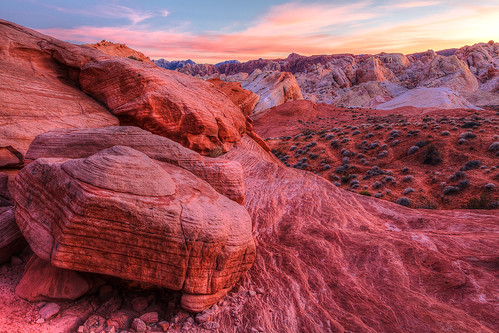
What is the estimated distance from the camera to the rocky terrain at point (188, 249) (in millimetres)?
4656

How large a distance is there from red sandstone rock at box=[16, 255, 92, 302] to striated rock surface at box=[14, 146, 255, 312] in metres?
0.53

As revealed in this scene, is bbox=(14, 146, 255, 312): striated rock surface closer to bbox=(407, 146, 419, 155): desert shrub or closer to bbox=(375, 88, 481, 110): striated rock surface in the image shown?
bbox=(407, 146, 419, 155): desert shrub

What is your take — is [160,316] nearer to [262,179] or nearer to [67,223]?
[67,223]

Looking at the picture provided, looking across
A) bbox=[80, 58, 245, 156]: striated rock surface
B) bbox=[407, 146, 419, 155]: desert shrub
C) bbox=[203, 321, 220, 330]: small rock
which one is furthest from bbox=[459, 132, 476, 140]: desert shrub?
bbox=[203, 321, 220, 330]: small rock

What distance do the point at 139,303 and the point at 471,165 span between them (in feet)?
70.1

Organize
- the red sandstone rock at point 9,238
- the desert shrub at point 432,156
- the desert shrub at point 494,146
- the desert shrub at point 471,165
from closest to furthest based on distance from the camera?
the red sandstone rock at point 9,238 → the desert shrub at point 471,165 → the desert shrub at point 494,146 → the desert shrub at point 432,156

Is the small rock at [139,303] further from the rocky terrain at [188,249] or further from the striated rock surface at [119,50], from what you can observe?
the striated rock surface at [119,50]

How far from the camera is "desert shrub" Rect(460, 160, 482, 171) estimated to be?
17156 mm

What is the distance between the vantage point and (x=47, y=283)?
189 inches

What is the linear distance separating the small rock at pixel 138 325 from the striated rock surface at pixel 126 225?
2.36 ft

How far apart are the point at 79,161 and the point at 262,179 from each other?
29.7 ft

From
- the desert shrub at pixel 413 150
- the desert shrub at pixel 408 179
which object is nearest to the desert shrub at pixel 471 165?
the desert shrub at pixel 408 179

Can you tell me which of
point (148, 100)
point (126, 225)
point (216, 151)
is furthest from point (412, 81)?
point (126, 225)

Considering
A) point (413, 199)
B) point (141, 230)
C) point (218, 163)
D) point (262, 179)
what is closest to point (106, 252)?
point (141, 230)
